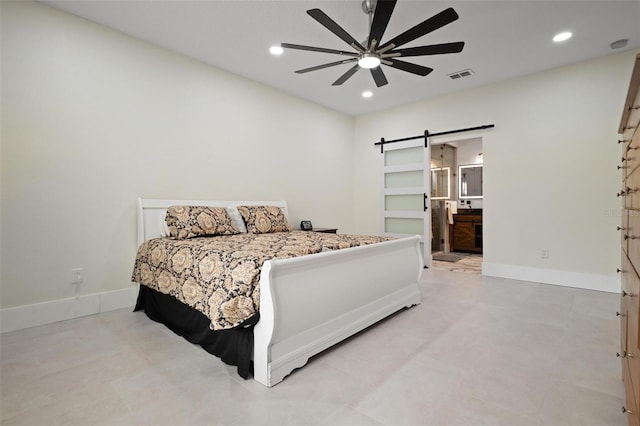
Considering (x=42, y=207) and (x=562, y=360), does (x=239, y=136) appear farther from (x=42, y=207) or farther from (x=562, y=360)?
(x=562, y=360)

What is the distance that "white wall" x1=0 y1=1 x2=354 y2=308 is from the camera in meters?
2.67

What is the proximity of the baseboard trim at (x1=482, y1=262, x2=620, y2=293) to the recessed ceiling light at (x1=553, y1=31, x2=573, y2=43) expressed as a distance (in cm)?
278

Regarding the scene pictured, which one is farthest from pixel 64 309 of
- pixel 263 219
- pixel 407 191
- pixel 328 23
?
pixel 407 191

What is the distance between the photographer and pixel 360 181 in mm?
6262

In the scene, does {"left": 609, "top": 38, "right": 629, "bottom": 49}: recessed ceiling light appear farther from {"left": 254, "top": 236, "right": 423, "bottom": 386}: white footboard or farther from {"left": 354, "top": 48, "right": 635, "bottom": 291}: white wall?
{"left": 254, "top": 236, "right": 423, "bottom": 386}: white footboard

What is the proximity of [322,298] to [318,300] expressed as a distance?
0.04 metres

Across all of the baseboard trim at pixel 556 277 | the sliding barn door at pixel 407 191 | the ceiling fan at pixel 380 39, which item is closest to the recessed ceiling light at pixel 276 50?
the ceiling fan at pixel 380 39

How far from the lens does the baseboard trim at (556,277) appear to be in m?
3.76

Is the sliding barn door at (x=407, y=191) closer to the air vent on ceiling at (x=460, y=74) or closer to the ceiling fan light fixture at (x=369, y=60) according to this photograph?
the air vent on ceiling at (x=460, y=74)

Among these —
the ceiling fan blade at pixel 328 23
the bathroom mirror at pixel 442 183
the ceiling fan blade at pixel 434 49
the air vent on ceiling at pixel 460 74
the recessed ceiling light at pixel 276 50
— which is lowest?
the bathroom mirror at pixel 442 183

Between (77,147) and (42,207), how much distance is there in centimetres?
62

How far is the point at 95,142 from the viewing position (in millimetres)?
3068

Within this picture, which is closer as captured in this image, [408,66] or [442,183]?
[408,66]

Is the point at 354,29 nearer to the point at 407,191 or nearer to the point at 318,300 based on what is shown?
the point at 318,300
